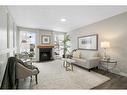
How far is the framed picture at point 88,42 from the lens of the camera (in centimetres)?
515

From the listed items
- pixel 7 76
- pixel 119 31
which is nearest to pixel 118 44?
pixel 119 31

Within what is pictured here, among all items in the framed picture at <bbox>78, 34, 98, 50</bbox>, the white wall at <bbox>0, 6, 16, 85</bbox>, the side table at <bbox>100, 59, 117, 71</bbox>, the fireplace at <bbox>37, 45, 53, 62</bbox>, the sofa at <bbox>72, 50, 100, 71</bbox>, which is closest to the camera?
the white wall at <bbox>0, 6, 16, 85</bbox>

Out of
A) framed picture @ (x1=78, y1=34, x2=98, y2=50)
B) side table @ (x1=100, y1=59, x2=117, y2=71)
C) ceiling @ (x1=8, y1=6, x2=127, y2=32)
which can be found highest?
ceiling @ (x1=8, y1=6, x2=127, y2=32)

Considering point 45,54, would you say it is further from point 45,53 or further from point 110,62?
point 110,62

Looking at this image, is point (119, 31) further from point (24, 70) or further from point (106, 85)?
point (24, 70)

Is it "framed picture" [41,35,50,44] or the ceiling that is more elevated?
the ceiling

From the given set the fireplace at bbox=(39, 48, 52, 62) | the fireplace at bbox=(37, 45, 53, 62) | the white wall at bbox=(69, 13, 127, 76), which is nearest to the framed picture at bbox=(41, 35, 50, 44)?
the fireplace at bbox=(37, 45, 53, 62)

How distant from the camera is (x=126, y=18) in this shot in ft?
12.1

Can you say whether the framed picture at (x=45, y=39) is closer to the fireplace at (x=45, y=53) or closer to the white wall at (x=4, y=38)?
the fireplace at (x=45, y=53)

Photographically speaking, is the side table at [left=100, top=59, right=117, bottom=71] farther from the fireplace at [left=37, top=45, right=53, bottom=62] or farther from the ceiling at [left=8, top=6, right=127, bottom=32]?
the fireplace at [left=37, top=45, right=53, bottom=62]

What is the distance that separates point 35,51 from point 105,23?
200 inches

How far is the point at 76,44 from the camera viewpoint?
7012 millimetres

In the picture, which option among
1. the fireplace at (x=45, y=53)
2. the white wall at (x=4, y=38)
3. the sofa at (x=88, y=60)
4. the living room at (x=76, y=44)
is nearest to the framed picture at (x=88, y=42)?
the living room at (x=76, y=44)

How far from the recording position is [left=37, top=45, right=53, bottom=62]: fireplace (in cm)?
750
